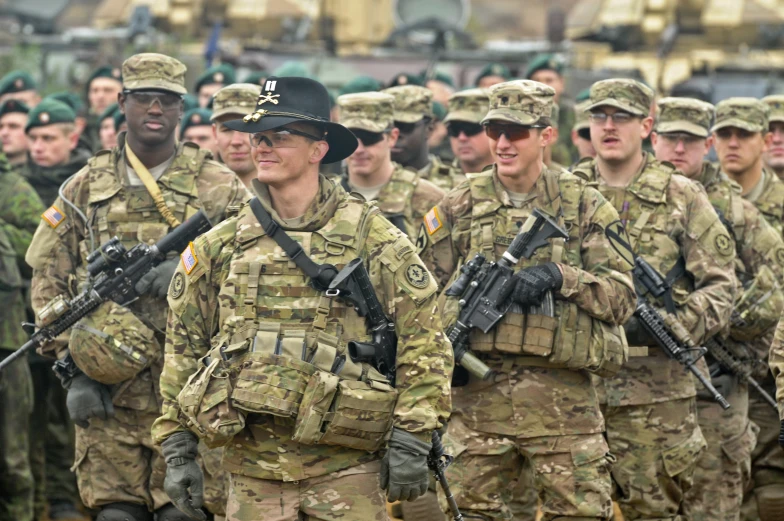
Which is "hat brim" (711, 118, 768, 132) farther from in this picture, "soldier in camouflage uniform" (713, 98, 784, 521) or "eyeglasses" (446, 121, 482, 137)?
"eyeglasses" (446, 121, 482, 137)

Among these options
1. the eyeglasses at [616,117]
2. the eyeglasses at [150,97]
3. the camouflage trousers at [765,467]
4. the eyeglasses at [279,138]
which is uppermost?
the eyeglasses at [279,138]

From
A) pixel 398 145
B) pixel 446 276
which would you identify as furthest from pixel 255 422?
pixel 398 145

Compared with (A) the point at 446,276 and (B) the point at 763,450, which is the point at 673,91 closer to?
(B) the point at 763,450

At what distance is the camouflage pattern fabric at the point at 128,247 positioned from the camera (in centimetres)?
726

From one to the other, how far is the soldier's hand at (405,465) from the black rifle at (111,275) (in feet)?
6.18

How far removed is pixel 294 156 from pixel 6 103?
6.12 meters

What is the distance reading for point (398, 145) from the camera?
32.5 ft

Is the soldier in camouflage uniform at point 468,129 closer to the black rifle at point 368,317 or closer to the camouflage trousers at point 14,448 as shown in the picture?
the camouflage trousers at point 14,448

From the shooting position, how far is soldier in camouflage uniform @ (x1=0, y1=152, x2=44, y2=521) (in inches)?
353

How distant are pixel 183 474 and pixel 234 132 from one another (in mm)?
3598

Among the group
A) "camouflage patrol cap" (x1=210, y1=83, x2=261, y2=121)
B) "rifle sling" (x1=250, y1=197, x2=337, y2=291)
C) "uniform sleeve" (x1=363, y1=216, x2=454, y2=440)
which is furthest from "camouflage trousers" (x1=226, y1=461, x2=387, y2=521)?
"camouflage patrol cap" (x1=210, y1=83, x2=261, y2=121)

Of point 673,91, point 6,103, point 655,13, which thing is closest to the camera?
point 6,103

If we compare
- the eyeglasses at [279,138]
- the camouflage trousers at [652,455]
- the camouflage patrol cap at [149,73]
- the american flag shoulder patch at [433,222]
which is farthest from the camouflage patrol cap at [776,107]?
the eyeglasses at [279,138]

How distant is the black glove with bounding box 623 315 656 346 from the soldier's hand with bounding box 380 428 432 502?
221 centimetres
